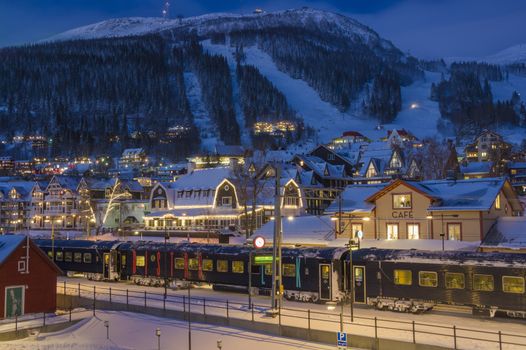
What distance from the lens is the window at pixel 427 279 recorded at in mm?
31469

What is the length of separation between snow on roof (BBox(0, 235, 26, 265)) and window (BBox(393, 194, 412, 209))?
91.7 ft

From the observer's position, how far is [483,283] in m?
29.8

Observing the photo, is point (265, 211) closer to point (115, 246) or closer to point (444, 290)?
point (115, 246)

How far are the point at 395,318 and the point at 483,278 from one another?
4886 millimetres

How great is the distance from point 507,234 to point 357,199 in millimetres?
13076

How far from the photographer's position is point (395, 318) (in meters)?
30.0

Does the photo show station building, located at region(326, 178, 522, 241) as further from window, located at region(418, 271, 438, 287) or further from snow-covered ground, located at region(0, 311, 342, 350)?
snow-covered ground, located at region(0, 311, 342, 350)

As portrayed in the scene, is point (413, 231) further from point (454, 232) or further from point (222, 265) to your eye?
point (222, 265)

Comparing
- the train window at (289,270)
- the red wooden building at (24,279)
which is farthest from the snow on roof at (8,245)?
the train window at (289,270)

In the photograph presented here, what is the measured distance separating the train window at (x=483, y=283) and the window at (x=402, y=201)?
55.9 ft

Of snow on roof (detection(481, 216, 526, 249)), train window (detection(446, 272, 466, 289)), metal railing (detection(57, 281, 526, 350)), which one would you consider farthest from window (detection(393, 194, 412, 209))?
metal railing (detection(57, 281, 526, 350))

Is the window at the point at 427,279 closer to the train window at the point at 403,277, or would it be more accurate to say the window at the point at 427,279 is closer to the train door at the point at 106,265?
the train window at the point at 403,277

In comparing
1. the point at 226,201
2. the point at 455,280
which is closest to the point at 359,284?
the point at 455,280

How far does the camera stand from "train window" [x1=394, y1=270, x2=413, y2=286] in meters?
32.3
